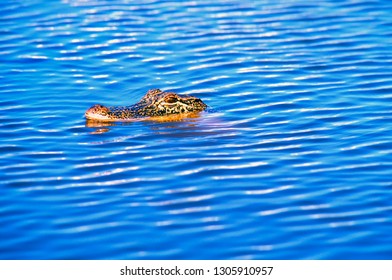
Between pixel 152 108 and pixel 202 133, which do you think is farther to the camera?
pixel 152 108

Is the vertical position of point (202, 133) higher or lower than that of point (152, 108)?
lower

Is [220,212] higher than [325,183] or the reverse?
the reverse

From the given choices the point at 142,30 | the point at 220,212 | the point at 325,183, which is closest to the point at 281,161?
the point at 325,183

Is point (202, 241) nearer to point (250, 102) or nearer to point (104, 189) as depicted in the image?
point (104, 189)

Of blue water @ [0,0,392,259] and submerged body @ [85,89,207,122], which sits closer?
blue water @ [0,0,392,259]
